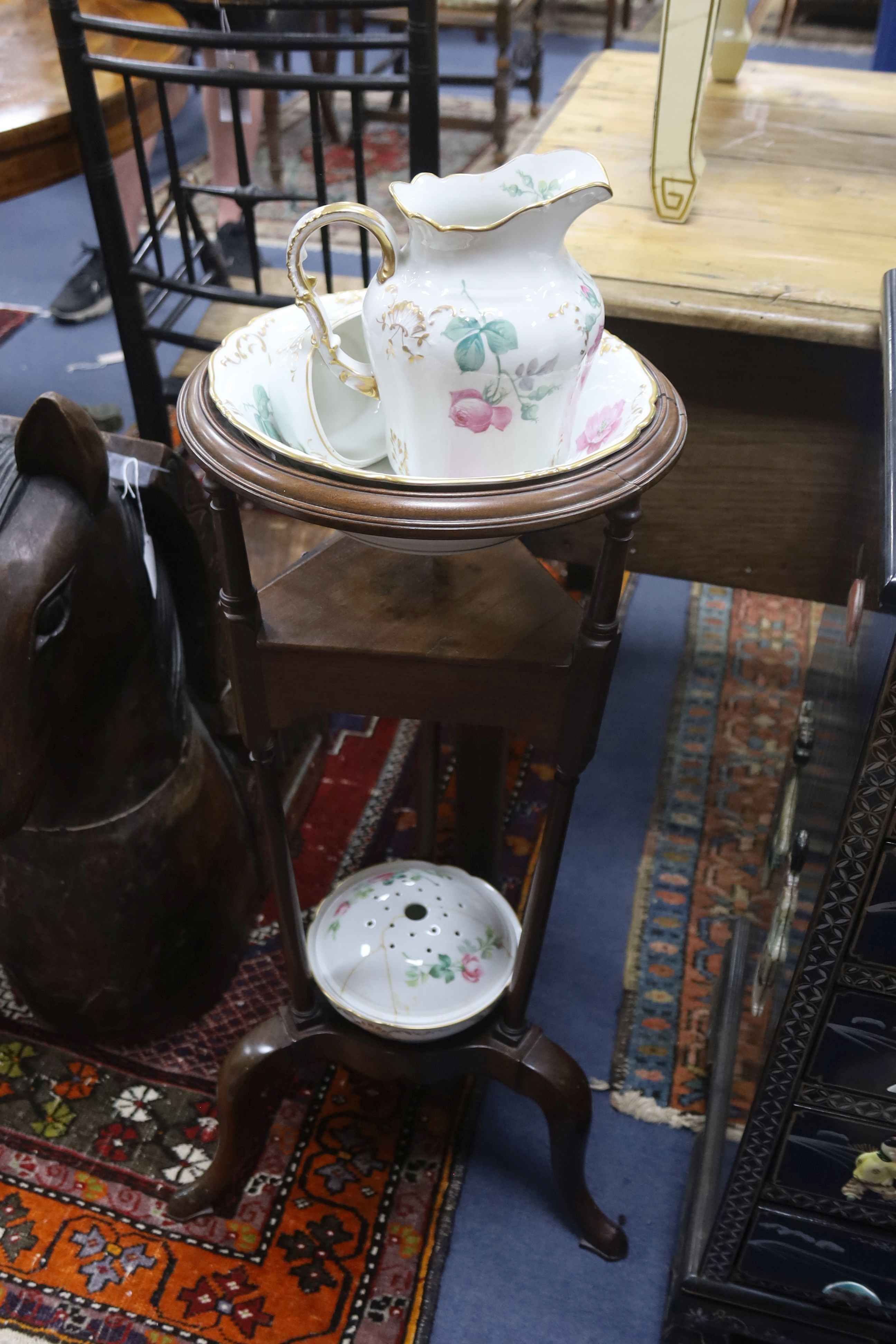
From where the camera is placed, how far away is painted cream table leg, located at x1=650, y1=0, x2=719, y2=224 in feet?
3.10

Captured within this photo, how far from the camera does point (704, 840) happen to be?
1.50 m

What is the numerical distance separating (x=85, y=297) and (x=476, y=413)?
8.62ft

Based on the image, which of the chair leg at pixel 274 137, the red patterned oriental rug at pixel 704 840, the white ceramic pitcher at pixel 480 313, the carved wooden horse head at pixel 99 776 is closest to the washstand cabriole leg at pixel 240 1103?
the carved wooden horse head at pixel 99 776

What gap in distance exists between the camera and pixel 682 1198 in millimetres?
1087

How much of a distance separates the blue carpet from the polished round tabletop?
3.99 ft

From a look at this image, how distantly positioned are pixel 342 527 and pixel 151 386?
1.15 m

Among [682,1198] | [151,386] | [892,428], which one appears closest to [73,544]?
[892,428]

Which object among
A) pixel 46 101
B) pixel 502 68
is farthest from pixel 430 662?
pixel 502 68

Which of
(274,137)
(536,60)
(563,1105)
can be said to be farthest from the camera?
(536,60)

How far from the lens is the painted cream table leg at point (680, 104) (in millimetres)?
945

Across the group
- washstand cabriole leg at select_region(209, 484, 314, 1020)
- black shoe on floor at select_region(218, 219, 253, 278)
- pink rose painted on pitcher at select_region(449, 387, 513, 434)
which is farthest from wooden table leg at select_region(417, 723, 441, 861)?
black shoe on floor at select_region(218, 219, 253, 278)

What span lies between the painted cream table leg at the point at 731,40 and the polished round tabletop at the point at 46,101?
30.8 inches

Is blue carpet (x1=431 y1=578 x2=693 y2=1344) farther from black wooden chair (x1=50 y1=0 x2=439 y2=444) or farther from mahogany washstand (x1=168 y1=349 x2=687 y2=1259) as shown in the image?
black wooden chair (x1=50 y1=0 x2=439 y2=444)

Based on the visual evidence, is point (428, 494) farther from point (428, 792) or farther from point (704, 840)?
point (704, 840)
